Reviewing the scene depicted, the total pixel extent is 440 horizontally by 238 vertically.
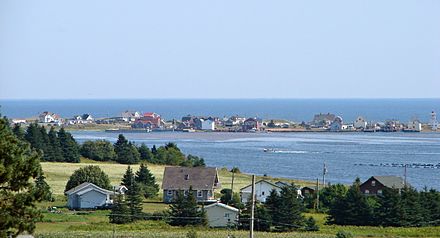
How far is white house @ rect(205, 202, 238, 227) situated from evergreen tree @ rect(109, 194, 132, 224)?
2.69m

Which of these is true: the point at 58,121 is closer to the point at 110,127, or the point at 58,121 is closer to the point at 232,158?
the point at 110,127

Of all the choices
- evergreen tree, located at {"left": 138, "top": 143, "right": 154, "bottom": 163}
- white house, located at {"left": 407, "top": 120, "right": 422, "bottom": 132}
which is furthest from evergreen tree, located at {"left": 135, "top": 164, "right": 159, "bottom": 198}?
white house, located at {"left": 407, "top": 120, "right": 422, "bottom": 132}

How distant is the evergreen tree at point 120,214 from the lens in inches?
1148

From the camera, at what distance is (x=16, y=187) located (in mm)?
12125

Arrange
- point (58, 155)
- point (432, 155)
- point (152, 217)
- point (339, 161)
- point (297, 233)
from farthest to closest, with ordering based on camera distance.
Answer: point (432, 155)
point (339, 161)
point (58, 155)
point (152, 217)
point (297, 233)

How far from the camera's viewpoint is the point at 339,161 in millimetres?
70000

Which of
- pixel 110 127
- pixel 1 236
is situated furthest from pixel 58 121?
pixel 1 236

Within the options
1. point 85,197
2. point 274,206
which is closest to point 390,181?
point 274,206

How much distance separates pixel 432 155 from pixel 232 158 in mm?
18910

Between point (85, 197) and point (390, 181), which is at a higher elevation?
point (390, 181)

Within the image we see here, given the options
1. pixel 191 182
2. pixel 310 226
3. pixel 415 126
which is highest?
pixel 191 182

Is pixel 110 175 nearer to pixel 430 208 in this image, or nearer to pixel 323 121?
pixel 430 208

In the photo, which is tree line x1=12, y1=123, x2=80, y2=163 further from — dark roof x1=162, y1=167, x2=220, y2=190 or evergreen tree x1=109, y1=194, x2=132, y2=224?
evergreen tree x1=109, y1=194, x2=132, y2=224

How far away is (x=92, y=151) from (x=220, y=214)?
28.8 meters
